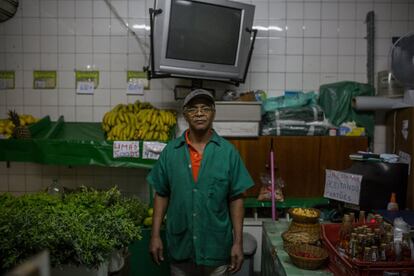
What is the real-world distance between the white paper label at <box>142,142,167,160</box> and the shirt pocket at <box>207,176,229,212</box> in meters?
1.01

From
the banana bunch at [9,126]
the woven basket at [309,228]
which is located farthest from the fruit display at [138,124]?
the woven basket at [309,228]

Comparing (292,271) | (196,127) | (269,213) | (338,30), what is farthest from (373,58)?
(292,271)

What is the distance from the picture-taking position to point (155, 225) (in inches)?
84.7

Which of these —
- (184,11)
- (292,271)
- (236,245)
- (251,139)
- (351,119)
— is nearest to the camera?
(292,271)

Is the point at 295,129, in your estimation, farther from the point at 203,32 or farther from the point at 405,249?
the point at 405,249

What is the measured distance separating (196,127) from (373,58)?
2404mm

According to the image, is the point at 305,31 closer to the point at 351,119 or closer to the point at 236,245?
the point at 351,119

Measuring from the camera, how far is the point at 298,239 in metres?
1.98

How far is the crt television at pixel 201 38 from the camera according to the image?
113 inches

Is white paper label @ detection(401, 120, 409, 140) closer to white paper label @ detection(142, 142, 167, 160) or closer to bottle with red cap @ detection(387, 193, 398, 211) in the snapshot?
bottle with red cap @ detection(387, 193, 398, 211)

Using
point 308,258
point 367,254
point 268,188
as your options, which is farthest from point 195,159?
point 268,188

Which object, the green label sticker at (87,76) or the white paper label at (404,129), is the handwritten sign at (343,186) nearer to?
the white paper label at (404,129)

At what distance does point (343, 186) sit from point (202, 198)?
3.39ft

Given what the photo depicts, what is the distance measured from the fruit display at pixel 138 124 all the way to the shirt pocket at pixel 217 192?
1.09 m
